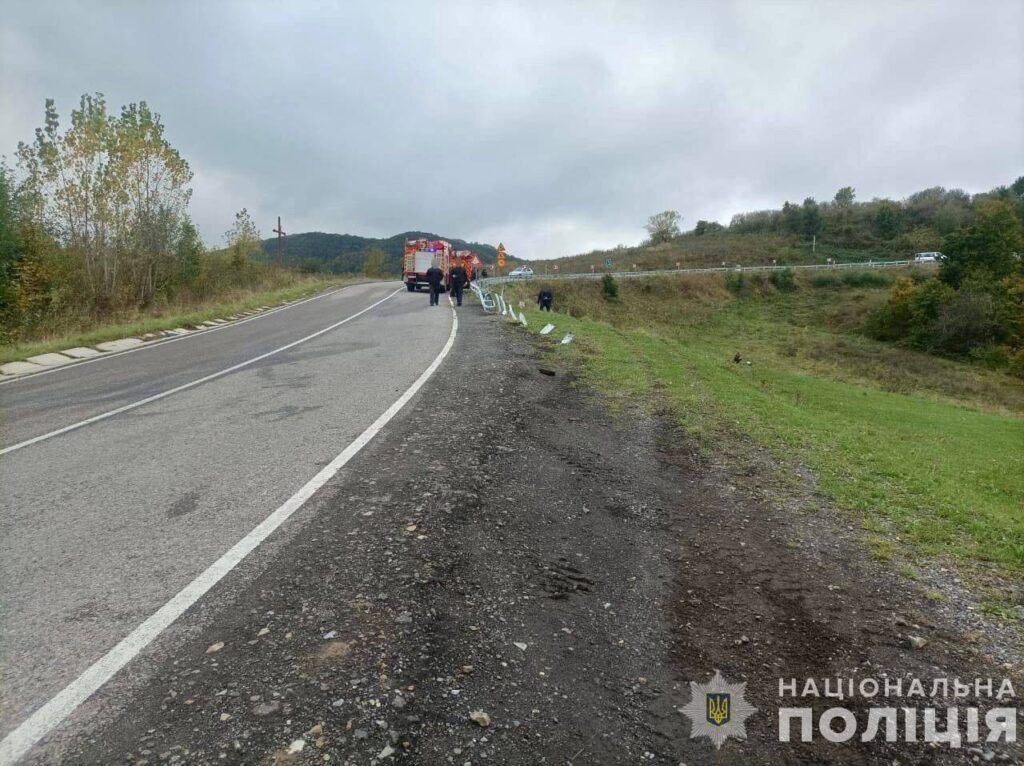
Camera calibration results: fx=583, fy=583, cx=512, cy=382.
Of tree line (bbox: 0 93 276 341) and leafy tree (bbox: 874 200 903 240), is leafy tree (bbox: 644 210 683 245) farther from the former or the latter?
tree line (bbox: 0 93 276 341)

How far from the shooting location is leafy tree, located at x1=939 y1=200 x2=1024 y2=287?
171 feet

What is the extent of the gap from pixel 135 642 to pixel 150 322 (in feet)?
58.6

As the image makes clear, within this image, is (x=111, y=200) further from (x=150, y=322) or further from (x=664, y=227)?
(x=664, y=227)

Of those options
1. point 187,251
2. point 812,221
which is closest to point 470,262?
point 187,251

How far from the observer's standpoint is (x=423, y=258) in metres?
33.1

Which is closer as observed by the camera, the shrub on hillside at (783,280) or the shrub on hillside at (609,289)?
the shrub on hillside at (609,289)

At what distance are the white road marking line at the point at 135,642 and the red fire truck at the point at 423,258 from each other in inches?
1125

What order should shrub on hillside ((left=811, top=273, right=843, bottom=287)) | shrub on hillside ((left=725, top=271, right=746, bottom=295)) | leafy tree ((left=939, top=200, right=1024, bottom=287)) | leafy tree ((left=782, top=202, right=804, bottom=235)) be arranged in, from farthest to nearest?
leafy tree ((left=782, top=202, right=804, bottom=235)), shrub on hillside ((left=811, top=273, right=843, bottom=287)), shrub on hillside ((left=725, top=271, right=746, bottom=295)), leafy tree ((left=939, top=200, right=1024, bottom=287))

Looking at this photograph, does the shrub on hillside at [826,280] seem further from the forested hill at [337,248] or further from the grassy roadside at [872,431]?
the forested hill at [337,248]

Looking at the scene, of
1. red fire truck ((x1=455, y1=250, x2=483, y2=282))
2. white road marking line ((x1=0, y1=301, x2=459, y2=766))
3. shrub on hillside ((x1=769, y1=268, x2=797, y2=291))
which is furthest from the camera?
shrub on hillside ((x1=769, y1=268, x2=797, y2=291))

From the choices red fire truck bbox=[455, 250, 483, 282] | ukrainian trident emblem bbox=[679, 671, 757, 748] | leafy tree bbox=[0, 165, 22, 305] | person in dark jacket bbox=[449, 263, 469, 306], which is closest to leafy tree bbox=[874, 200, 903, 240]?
red fire truck bbox=[455, 250, 483, 282]

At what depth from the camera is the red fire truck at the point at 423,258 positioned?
1287 inches

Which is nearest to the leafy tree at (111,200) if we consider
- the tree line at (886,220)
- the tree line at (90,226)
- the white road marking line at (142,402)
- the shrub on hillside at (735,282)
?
the tree line at (90,226)

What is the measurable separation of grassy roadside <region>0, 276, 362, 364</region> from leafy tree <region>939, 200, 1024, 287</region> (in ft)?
186
